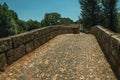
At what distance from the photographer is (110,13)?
38.8 meters

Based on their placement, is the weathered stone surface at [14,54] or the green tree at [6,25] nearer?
the weathered stone surface at [14,54]

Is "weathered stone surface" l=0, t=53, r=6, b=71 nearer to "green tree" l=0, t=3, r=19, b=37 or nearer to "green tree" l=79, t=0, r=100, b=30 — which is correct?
"green tree" l=79, t=0, r=100, b=30

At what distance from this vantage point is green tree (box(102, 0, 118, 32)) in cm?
3825

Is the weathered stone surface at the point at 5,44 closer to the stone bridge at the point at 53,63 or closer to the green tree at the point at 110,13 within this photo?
the stone bridge at the point at 53,63

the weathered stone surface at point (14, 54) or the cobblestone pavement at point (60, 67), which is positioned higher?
the weathered stone surface at point (14, 54)

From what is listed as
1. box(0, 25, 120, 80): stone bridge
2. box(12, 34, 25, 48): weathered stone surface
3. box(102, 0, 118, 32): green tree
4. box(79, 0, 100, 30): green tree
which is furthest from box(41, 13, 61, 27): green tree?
box(12, 34, 25, 48): weathered stone surface

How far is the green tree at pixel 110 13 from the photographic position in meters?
38.2

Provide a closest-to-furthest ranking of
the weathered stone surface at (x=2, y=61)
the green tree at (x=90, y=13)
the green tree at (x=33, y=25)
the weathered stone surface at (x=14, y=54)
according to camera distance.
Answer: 1. the weathered stone surface at (x=2, y=61)
2. the weathered stone surface at (x=14, y=54)
3. the green tree at (x=90, y=13)
4. the green tree at (x=33, y=25)

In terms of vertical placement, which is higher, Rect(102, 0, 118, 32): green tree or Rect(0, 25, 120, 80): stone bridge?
Rect(102, 0, 118, 32): green tree

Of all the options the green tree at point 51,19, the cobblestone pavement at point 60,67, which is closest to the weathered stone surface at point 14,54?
the cobblestone pavement at point 60,67

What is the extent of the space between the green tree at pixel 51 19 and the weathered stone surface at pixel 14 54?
7895cm

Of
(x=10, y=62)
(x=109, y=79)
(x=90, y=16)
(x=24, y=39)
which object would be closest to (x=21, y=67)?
(x=10, y=62)

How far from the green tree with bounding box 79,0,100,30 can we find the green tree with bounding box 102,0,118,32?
4.52ft

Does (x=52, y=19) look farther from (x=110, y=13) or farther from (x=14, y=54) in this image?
(x=14, y=54)
